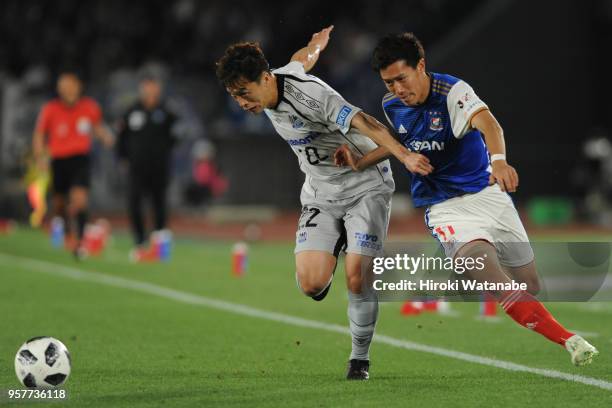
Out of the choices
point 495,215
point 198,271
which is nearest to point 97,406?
point 495,215

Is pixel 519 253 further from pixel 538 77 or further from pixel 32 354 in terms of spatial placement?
pixel 538 77

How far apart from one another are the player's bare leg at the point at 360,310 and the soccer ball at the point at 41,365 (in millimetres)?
1647

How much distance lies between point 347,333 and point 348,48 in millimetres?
23703

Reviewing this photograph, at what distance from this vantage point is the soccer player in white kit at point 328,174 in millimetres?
6863

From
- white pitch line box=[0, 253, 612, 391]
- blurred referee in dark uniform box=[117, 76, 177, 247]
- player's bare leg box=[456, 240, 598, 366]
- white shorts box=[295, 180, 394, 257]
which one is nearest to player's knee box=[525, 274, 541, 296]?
player's bare leg box=[456, 240, 598, 366]

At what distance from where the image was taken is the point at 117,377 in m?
7.01

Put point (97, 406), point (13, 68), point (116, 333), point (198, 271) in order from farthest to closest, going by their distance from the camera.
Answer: point (13, 68) < point (198, 271) < point (116, 333) < point (97, 406)

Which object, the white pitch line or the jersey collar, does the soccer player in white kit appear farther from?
the white pitch line

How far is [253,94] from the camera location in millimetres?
6922

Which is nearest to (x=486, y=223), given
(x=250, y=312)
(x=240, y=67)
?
(x=240, y=67)

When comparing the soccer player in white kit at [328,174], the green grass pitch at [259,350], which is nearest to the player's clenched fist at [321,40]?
the soccer player in white kit at [328,174]

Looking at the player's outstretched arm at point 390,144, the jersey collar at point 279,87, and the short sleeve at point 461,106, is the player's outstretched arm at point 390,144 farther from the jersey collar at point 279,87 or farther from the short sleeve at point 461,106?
the jersey collar at point 279,87

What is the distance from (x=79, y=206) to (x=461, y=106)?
9.86 m

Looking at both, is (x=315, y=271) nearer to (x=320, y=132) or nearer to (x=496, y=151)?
(x=320, y=132)
